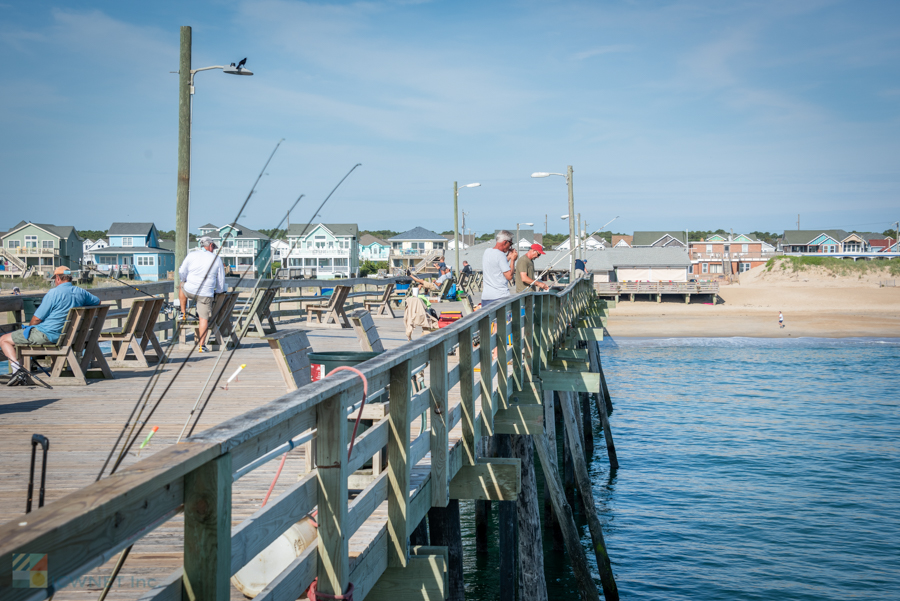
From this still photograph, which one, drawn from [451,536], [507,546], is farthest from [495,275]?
[451,536]

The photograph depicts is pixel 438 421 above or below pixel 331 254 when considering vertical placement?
below

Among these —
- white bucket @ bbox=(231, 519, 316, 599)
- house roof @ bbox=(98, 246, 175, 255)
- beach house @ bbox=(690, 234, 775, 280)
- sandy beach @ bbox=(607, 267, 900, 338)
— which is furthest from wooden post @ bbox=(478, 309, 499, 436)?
beach house @ bbox=(690, 234, 775, 280)

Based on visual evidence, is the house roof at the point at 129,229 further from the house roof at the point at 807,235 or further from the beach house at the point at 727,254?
the house roof at the point at 807,235

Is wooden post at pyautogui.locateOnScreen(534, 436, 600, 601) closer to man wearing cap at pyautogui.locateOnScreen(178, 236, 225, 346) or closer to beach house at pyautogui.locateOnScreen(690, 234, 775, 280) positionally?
man wearing cap at pyautogui.locateOnScreen(178, 236, 225, 346)

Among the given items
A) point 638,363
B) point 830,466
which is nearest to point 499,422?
point 830,466

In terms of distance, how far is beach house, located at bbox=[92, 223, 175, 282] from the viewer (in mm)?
83438

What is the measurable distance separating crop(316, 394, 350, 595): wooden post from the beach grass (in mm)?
81992

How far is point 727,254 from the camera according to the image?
11456 centimetres

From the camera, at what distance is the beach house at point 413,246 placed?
112 meters

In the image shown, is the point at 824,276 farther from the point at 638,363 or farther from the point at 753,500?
the point at 753,500

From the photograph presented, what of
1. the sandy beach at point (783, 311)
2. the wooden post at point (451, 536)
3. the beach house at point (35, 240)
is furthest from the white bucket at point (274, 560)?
the beach house at point (35, 240)

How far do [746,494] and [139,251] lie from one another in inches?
3208

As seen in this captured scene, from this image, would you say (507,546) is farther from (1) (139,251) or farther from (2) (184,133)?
(1) (139,251)

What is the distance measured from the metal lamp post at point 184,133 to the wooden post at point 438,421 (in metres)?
8.87
